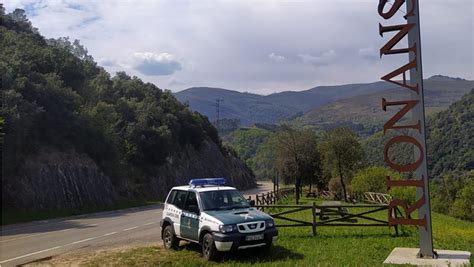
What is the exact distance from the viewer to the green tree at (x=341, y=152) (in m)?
56.0

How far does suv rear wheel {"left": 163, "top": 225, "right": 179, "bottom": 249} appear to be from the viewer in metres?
13.0

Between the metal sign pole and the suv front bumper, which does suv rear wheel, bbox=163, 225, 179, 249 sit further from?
the metal sign pole

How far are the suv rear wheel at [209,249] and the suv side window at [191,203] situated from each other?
3.23 feet

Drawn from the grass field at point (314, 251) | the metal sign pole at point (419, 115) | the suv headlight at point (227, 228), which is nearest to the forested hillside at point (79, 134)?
the grass field at point (314, 251)

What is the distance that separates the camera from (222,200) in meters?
12.5

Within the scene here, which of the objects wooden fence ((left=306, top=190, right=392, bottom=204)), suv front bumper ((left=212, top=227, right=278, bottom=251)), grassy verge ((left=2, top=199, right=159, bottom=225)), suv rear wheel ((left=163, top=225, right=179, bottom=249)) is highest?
suv front bumper ((left=212, top=227, right=278, bottom=251))

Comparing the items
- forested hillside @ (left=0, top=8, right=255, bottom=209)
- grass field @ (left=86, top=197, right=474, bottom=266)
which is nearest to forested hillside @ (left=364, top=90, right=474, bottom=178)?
forested hillside @ (left=0, top=8, right=255, bottom=209)

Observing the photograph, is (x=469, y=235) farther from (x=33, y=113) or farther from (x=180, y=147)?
(x=180, y=147)

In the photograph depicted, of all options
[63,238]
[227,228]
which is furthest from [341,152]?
[227,228]

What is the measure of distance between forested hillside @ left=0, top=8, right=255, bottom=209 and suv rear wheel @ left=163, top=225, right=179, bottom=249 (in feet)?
59.4

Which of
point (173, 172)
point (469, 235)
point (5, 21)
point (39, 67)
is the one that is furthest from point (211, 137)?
point (469, 235)

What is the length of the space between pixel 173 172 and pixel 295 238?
49.0 metres

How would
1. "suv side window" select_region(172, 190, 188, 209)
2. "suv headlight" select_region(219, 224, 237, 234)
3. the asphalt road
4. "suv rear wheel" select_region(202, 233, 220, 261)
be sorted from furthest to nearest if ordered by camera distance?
1. the asphalt road
2. "suv side window" select_region(172, 190, 188, 209)
3. "suv rear wheel" select_region(202, 233, 220, 261)
4. "suv headlight" select_region(219, 224, 237, 234)

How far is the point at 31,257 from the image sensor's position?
1298 cm
